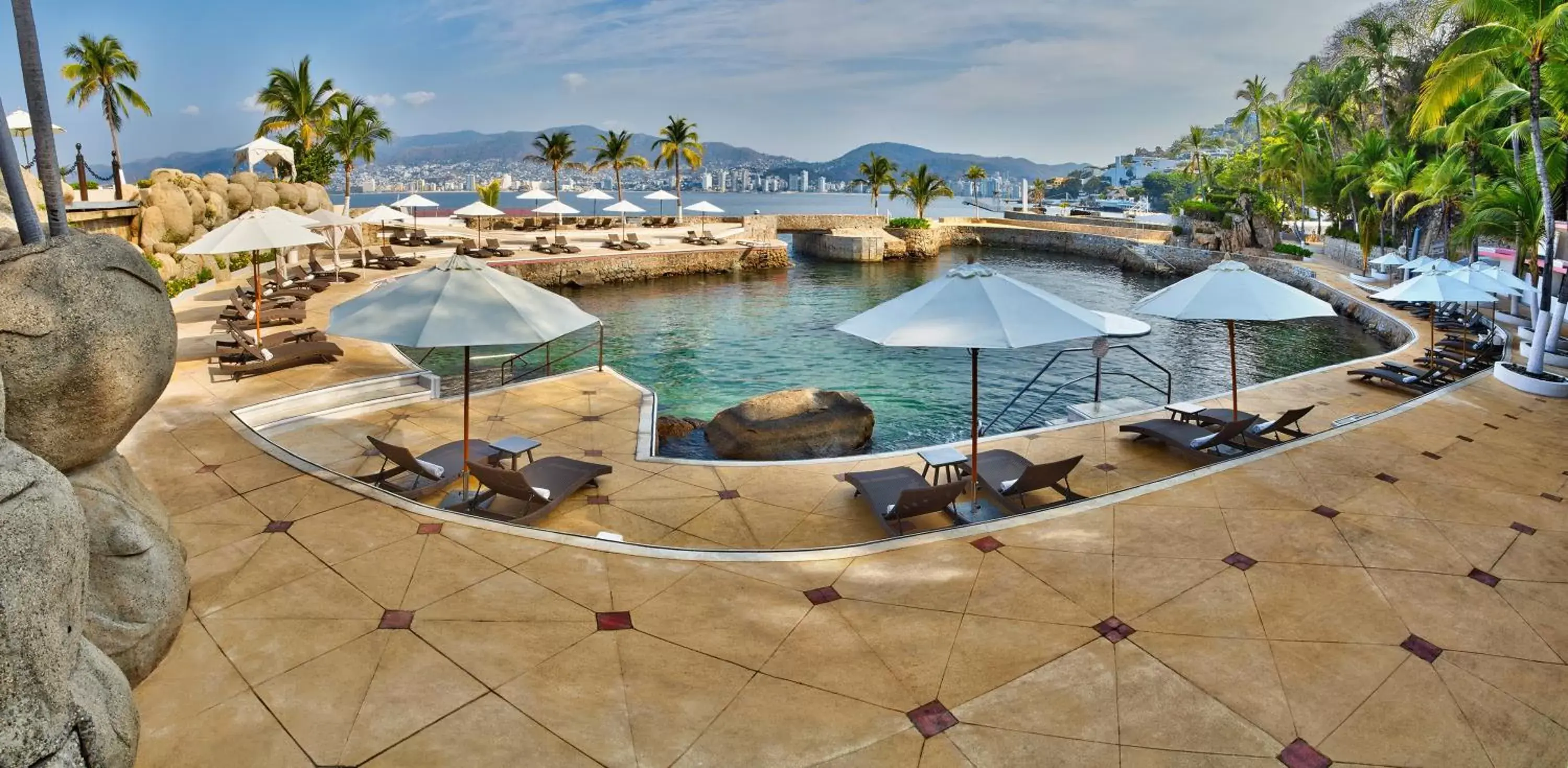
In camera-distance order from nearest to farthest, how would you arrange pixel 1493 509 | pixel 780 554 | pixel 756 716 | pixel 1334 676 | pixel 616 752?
pixel 616 752 < pixel 756 716 < pixel 1334 676 < pixel 780 554 < pixel 1493 509

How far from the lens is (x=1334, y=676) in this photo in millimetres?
5055

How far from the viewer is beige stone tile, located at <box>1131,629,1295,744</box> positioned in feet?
15.3

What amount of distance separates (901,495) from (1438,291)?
1248 centimetres

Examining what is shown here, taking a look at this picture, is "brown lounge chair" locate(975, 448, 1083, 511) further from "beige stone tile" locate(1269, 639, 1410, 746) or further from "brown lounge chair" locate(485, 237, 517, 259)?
"brown lounge chair" locate(485, 237, 517, 259)

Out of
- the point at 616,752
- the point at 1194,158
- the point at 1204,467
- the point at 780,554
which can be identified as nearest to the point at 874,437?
the point at 1204,467

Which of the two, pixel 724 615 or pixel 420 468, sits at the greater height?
pixel 420 468

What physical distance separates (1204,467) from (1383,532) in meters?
1.91

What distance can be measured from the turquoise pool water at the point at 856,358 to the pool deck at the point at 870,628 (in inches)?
187

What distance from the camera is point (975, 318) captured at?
7418 mm

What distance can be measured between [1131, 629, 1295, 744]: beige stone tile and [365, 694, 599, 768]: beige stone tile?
A: 3.65m

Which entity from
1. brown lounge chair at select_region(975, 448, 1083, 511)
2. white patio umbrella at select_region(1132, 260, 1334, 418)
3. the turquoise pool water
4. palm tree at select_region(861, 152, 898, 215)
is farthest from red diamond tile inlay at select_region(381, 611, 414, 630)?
palm tree at select_region(861, 152, 898, 215)

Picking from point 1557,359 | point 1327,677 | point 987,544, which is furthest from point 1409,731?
point 1557,359

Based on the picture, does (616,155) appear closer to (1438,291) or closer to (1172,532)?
(1438,291)

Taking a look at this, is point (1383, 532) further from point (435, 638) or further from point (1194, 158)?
point (1194, 158)
